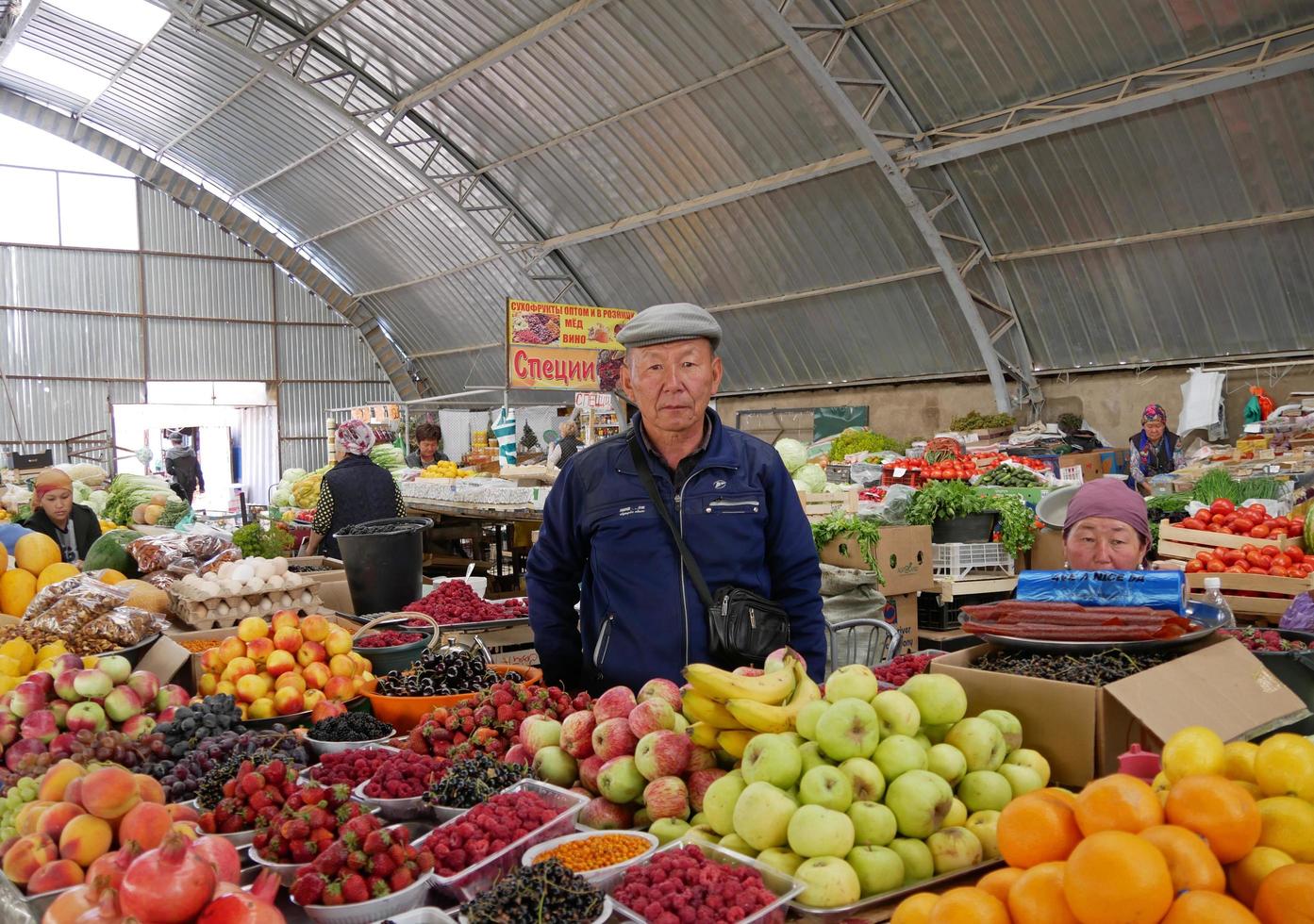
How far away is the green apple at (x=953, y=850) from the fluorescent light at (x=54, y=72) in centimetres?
2111

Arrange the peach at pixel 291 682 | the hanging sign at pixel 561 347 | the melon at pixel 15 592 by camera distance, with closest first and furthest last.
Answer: the peach at pixel 291 682, the melon at pixel 15 592, the hanging sign at pixel 561 347

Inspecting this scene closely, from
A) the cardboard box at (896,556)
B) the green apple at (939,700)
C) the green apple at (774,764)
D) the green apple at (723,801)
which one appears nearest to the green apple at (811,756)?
the green apple at (774,764)

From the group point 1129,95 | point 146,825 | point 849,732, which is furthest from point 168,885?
point 1129,95

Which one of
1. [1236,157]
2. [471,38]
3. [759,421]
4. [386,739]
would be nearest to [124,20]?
[471,38]

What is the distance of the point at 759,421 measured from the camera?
1720 cm

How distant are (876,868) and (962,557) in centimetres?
537

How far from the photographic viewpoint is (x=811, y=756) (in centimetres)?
170

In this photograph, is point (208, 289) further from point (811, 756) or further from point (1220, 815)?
point (1220, 815)

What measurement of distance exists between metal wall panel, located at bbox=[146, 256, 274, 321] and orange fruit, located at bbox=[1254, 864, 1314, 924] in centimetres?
2359

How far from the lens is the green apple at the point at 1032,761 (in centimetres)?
177

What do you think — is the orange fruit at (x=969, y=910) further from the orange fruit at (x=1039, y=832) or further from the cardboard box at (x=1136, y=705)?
the cardboard box at (x=1136, y=705)

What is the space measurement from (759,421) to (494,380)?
7880 mm

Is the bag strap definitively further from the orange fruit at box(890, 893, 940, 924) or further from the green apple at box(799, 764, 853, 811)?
the orange fruit at box(890, 893, 940, 924)

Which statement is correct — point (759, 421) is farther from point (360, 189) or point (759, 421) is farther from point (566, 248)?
point (360, 189)
